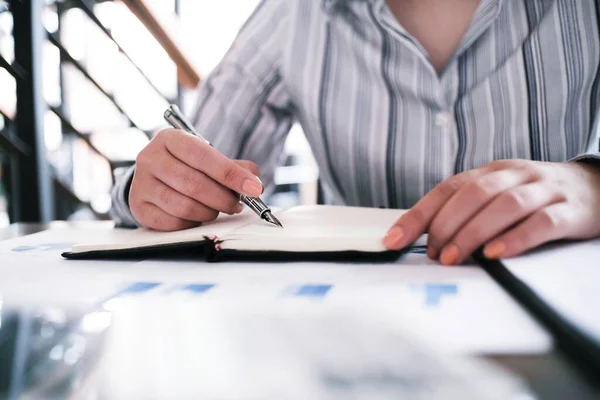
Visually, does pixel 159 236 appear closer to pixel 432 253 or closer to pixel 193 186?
pixel 193 186

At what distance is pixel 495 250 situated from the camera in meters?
0.34

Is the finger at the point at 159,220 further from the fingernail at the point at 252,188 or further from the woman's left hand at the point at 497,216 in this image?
the woman's left hand at the point at 497,216

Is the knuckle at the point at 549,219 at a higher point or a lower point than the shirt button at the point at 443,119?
lower

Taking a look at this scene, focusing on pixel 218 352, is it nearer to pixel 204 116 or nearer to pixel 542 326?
pixel 542 326

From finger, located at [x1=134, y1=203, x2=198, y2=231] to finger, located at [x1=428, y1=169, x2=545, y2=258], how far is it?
271mm

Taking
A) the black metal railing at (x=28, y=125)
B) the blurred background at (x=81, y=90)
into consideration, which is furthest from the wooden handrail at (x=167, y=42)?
the black metal railing at (x=28, y=125)

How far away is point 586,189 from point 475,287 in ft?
0.62

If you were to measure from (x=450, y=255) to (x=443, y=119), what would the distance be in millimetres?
383

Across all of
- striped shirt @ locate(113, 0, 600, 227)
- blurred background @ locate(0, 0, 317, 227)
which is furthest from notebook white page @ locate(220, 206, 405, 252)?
blurred background @ locate(0, 0, 317, 227)

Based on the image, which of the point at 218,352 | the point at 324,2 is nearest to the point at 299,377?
the point at 218,352

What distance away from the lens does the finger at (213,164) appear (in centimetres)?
47

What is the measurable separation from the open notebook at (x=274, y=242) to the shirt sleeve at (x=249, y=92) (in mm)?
348

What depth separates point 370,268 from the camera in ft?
1.15

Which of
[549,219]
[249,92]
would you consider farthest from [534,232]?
[249,92]
